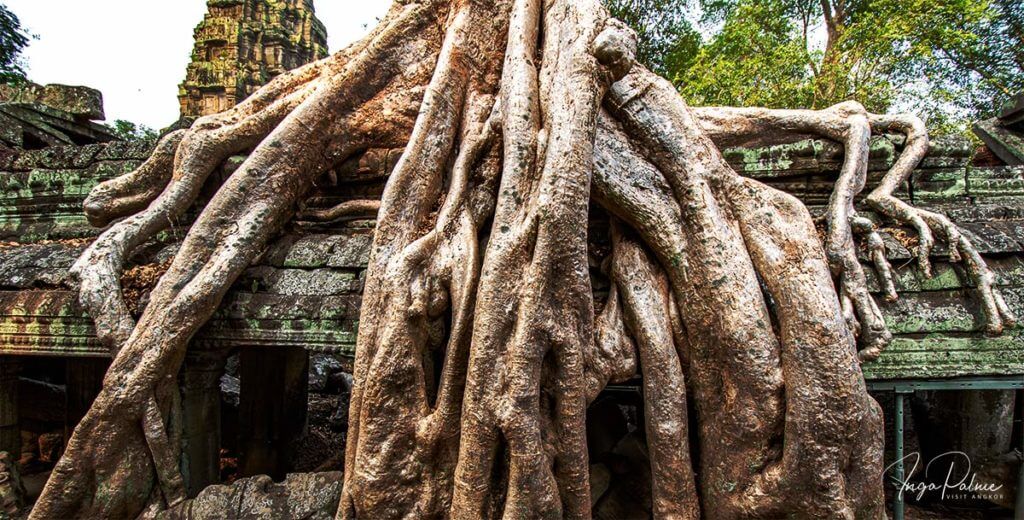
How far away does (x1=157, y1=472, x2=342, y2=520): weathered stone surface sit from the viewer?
7.88 feet

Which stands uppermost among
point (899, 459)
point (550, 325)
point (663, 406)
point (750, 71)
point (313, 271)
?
point (750, 71)

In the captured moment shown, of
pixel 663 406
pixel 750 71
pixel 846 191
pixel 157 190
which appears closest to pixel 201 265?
pixel 157 190

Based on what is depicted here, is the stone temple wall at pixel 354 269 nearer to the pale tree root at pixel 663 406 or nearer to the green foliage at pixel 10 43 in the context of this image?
the pale tree root at pixel 663 406

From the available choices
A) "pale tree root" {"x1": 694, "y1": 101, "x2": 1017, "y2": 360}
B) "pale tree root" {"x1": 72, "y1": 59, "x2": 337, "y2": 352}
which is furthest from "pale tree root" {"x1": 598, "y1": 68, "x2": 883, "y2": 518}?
"pale tree root" {"x1": 72, "y1": 59, "x2": 337, "y2": 352}

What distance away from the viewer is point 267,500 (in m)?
2.43

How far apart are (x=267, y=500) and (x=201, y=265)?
1.22 meters

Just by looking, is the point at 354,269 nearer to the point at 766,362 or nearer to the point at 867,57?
the point at 766,362

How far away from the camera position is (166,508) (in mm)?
2566

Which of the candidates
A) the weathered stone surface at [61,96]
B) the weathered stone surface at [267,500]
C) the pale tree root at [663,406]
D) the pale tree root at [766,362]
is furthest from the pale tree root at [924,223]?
the weathered stone surface at [61,96]

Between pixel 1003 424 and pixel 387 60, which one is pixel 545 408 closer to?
pixel 387 60

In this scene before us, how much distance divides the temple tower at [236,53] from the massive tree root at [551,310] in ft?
35.9

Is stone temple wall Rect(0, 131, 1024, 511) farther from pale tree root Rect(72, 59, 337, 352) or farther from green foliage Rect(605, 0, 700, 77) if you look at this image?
green foliage Rect(605, 0, 700, 77)

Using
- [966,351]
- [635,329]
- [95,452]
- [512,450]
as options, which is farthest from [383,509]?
[966,351]

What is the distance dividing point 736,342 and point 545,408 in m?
0.82
